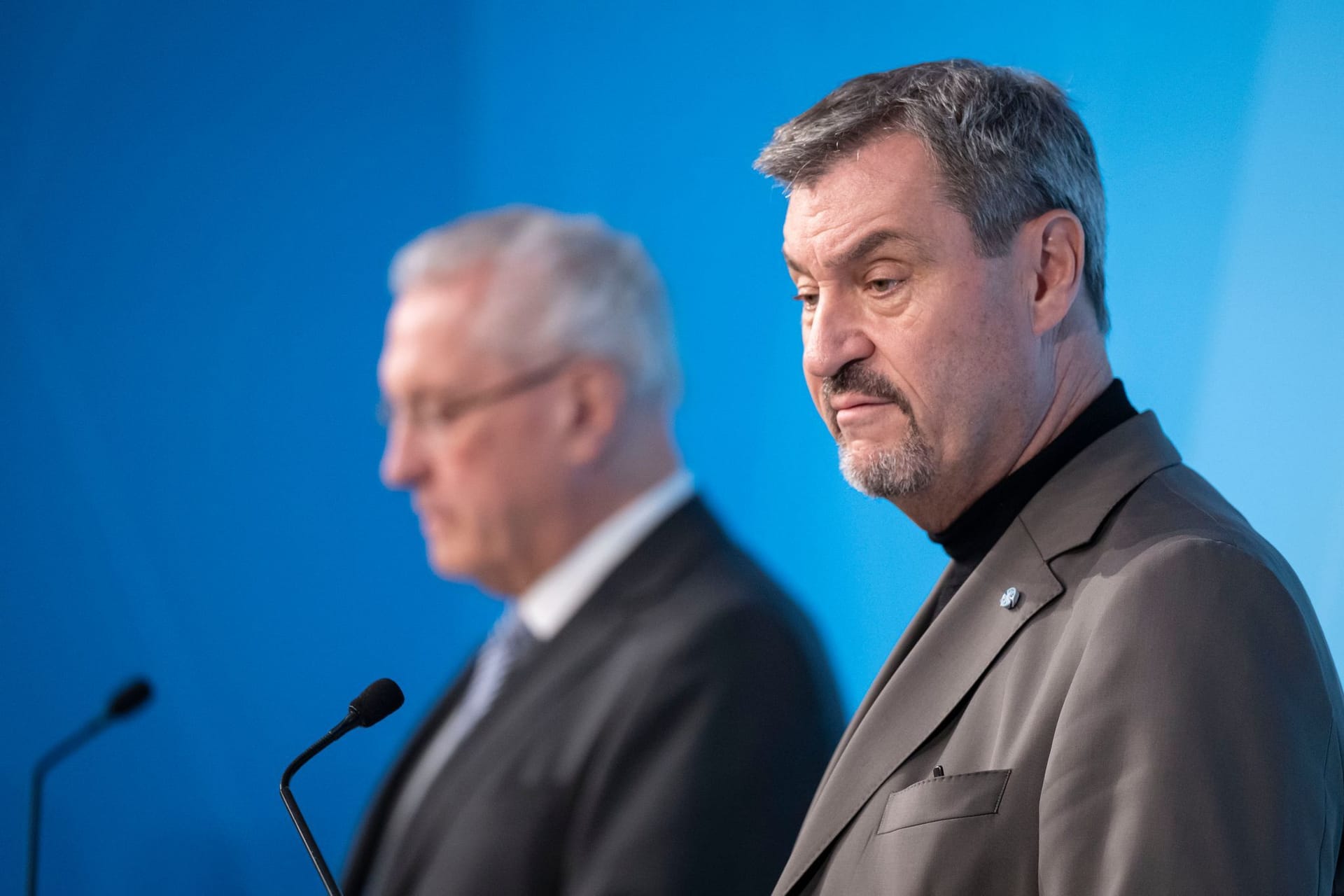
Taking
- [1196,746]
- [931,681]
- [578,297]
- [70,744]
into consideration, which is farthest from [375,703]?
[70,744]

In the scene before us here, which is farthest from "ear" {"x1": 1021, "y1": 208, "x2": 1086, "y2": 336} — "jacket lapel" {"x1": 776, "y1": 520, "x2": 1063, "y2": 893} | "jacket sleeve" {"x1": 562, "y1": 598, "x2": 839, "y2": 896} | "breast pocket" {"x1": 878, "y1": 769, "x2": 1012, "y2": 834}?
"jacket sleeve" {"x1": 562, "y1": 598, "x2": 839, "y2": 896}

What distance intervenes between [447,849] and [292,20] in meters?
1.71

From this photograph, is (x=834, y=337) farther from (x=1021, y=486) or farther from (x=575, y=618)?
(x=575, y=618)

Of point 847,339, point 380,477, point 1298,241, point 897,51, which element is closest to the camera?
point 847,339

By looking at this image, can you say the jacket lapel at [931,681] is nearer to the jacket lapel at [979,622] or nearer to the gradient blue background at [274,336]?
the jacket lapel at [979,622]

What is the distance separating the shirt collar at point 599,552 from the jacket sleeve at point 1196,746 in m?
1.02

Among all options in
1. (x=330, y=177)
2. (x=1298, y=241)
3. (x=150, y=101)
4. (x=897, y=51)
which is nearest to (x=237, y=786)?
(x=330, y=177)

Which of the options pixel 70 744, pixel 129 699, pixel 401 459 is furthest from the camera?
pixel 70 744

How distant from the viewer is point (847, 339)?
1583 millimetres

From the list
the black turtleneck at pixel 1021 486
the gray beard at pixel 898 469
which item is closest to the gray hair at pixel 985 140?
the black turtleneck at pixel 1021 486

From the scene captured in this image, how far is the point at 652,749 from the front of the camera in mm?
1970

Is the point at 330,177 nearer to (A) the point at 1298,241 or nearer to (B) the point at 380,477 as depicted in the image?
(B) the point at 380,477

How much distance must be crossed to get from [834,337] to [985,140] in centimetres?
28

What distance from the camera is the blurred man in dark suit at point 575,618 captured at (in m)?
1.92
